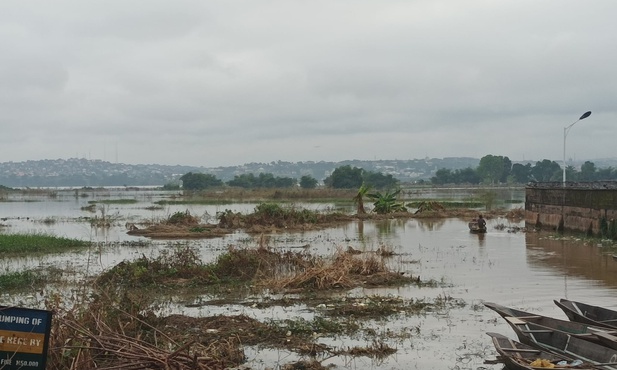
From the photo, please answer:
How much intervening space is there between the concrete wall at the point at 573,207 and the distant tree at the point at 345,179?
70757 millimetres

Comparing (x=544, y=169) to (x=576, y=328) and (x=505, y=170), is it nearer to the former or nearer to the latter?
(x=505, y=170)

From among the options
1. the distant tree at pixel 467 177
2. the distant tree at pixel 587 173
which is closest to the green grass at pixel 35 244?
the distant tree at pixel 587 173

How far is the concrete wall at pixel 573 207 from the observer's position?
2859cm

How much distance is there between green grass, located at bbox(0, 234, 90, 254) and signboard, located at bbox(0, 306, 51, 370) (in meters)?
20.3

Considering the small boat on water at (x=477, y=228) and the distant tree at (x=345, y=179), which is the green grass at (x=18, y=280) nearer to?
the small boat on water at (x=477, y=228)

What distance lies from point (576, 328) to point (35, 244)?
21999 millimetres

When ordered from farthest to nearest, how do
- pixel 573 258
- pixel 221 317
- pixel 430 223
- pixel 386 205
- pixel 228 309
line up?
pixel 386 205
pixel 430 223
pixel 573 258
pixel 228 309
pixel 221 317

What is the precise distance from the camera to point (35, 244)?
2597 centimetres

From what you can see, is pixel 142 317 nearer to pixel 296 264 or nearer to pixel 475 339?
pixel 475 339

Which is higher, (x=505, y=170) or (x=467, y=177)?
(x=505, y=170)

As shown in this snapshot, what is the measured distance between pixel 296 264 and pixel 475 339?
7.98m

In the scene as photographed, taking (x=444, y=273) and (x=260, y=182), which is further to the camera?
(x=260, y=182)

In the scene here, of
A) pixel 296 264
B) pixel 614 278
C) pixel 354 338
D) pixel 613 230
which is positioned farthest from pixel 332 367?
pixel 613 230

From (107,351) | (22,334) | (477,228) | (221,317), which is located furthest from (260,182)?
(22,334)
